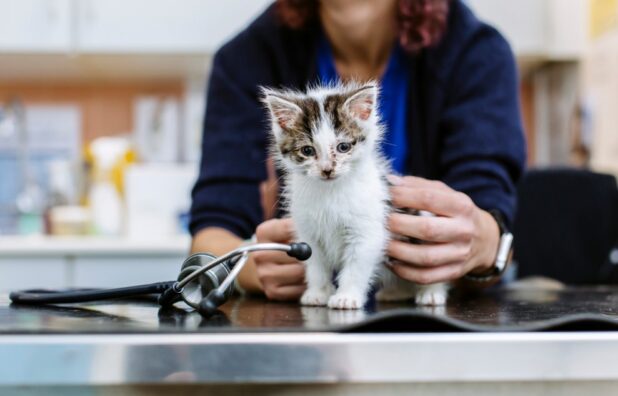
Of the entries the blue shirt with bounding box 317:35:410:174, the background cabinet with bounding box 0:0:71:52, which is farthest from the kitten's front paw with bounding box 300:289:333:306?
the background cabinet with bounding box 0:0:71:52

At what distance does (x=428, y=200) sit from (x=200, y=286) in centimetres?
29

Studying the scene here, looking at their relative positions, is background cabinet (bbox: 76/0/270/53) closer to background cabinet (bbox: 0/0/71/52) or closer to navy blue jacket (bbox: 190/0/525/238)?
background cabinet (bbox: 0/0/71/52)

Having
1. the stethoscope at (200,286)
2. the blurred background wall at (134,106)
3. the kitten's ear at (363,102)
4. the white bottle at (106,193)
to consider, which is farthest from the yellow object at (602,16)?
the stethoscope at (200,286)

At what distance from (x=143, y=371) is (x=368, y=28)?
0.84 m

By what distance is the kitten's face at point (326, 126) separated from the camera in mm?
685

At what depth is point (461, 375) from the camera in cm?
46

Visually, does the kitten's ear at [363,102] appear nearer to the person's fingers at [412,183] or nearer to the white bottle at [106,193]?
the person's fingers at [412,183]

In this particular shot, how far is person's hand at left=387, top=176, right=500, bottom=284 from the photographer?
743mm

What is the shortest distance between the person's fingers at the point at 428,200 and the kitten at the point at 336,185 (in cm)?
2

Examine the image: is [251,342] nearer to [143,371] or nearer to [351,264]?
[143,371]

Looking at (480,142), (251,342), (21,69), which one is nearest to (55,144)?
(21,69)

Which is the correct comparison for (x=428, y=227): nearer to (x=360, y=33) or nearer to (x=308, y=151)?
(x=308, y=151)

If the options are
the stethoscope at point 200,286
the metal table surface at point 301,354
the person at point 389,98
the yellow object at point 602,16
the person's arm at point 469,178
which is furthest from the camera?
the yellow object at point 602,16

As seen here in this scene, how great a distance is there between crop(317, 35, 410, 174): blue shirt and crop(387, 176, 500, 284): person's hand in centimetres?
34
